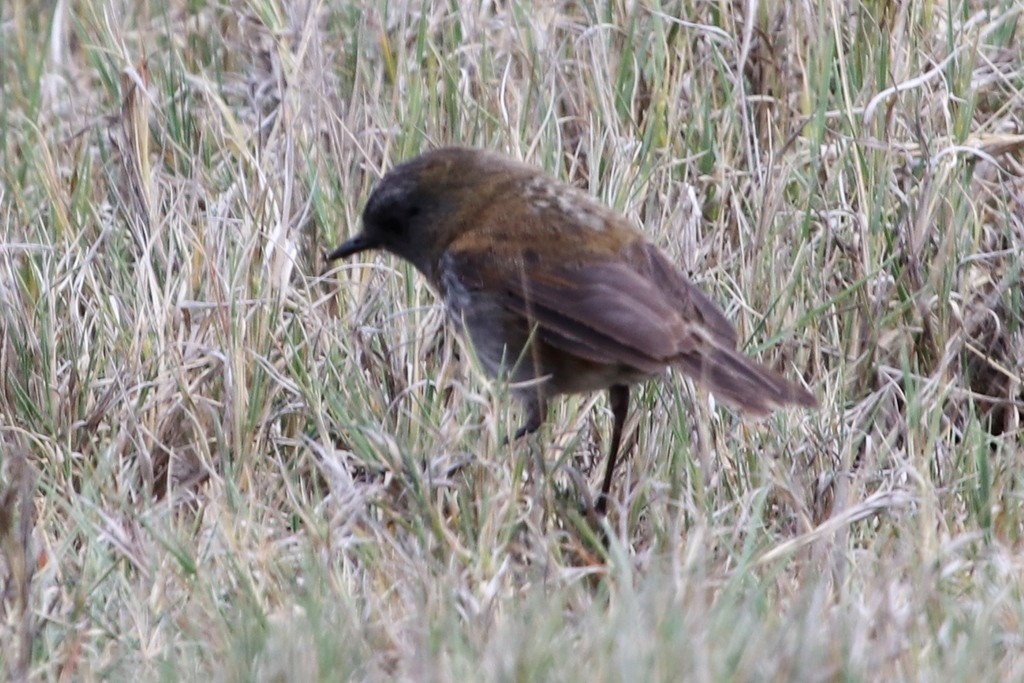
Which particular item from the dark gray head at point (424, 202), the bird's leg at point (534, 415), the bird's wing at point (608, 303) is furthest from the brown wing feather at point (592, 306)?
the dark gray head at point (424, 202)

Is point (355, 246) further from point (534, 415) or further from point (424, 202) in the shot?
point (534, 415)

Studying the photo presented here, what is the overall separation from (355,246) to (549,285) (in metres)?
0.84

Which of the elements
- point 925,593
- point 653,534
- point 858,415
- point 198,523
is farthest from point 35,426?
point 925,593

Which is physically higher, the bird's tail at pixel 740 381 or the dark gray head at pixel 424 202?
the dark gray head at pixel 424 202

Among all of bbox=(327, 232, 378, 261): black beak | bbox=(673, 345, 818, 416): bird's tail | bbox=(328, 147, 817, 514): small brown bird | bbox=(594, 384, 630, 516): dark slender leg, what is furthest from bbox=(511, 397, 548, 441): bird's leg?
bbox=(327, 232, 378, 261): black beak

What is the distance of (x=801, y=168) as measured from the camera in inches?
248

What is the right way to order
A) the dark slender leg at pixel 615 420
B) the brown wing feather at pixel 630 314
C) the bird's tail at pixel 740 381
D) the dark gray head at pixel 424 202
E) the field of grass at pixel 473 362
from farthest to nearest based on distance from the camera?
the dark gray head at pixel 424 202, the dark slender leg at pixel 615 420, the brown wing feather at pixel 630 314, the bird's tail at pixel 740 381, the field of grass at pixel 473 362

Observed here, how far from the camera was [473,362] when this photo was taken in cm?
518

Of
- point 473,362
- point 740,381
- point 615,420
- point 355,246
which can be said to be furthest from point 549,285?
point 355,246

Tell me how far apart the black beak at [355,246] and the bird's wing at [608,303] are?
1.40 ft

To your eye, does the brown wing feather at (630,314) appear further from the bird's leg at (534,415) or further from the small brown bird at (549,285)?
the bird's leg at (534,415)

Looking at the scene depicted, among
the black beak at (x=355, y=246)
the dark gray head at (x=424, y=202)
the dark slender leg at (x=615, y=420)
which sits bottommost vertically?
the dark slender leg at (x=615, y=420)

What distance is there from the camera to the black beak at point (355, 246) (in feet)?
19.0

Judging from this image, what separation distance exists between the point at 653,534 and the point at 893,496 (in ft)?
2.00
